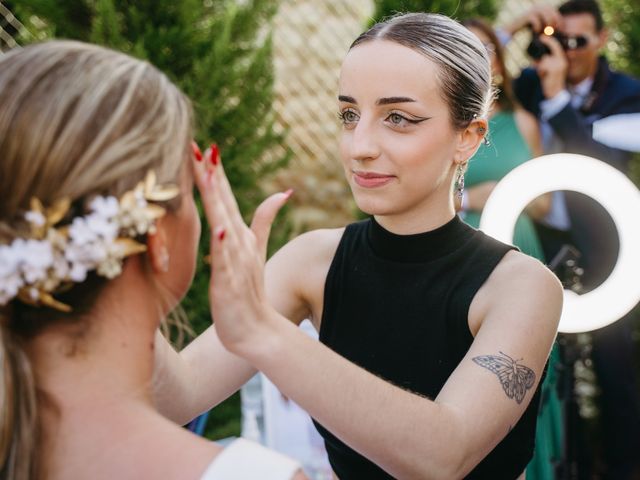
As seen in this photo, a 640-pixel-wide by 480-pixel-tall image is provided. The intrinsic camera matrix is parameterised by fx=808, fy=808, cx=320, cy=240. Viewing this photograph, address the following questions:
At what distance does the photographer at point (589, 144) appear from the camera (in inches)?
143

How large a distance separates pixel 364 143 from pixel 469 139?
0.77 feet

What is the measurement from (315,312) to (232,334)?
2.11ft

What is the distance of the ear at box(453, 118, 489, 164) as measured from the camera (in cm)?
157

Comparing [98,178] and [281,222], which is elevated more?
[98,178]

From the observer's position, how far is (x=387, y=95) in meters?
1.47

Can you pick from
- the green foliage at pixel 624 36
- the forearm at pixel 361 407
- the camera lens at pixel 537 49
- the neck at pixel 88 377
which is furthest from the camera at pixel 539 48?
the neck at pixel 88 377

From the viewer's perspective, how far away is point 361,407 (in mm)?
1159

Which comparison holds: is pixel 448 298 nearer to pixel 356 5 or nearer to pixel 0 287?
pixel 0 287

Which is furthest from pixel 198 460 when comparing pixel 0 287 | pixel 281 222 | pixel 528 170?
pixel 281 222

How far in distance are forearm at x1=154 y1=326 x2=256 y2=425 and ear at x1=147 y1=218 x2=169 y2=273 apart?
0.40 m

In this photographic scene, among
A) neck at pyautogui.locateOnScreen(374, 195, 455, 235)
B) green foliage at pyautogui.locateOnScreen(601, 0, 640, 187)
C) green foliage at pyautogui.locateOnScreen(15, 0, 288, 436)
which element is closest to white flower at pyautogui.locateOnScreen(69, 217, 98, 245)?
neck at pyautogui.locateOnScreen(374, 195, 455, 235)

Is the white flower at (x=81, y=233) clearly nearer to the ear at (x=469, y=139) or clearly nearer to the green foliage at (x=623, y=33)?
the ear at (x=469, y=139)

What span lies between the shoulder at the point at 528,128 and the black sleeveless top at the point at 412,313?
82.5 inches

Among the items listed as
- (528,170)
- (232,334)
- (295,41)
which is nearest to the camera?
(232,334)
